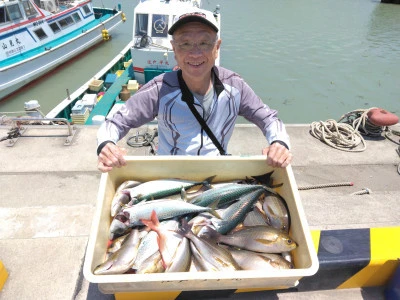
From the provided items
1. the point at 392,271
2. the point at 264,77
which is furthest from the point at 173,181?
the point at 264,77

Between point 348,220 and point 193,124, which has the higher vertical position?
point 193,124

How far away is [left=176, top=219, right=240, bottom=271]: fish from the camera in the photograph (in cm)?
134

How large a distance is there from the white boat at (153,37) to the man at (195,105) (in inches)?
293

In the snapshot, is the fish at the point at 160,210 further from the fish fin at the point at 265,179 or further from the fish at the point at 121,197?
the fish fin at the point at 265,179

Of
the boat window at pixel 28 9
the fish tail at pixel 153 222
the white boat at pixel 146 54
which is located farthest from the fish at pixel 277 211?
the boat window at pixel 28 9

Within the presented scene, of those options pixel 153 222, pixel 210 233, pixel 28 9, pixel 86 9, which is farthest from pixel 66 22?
pixel 210 233

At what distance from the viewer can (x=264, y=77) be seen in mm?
14078

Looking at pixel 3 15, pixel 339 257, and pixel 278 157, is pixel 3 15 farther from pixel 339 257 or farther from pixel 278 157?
pixel 339 257

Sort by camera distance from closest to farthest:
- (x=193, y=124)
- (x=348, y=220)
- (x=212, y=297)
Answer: (x=212, y=297)
(x=193, y=124)
(x=348, y=220)

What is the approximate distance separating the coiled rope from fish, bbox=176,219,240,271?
153 inches

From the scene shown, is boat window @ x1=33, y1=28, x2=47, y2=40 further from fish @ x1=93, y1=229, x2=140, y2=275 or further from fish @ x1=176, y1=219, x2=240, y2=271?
fish @ x1=176, y1=219, x2=240, y2=271

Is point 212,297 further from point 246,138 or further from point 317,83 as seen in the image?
point 317,83

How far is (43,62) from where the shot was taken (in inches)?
504

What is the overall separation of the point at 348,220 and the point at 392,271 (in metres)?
1.05
